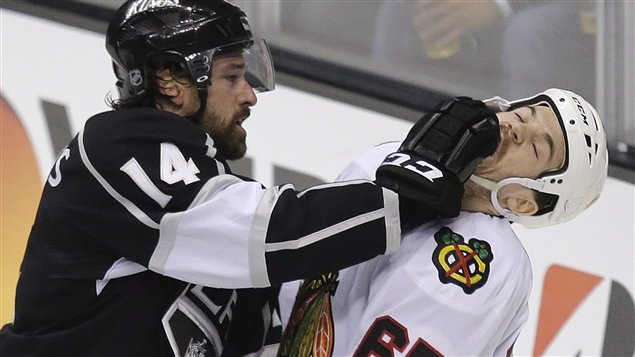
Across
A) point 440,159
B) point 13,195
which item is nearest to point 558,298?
point 440,159

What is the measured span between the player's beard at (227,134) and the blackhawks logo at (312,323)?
0.88 ft

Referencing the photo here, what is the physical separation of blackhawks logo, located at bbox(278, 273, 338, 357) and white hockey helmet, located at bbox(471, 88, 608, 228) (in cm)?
33

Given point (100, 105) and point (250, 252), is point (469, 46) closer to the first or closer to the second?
point (100, 105)

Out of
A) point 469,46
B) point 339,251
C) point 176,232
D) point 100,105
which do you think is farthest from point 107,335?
point 469,46

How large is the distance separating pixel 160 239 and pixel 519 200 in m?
0.64

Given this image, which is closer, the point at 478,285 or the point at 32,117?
the point at 478,285

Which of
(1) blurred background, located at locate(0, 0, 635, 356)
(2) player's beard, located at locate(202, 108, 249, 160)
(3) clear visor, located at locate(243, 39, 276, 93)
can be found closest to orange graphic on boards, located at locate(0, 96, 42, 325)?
(1) blurred background, located at locate(0, 0, 635, 356)

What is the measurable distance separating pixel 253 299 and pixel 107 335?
29 centimetres

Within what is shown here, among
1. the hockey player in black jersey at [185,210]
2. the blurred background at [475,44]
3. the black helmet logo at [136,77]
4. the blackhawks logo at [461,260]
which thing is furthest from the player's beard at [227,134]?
the blurred background at [475,44]

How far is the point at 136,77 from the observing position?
6.70ft

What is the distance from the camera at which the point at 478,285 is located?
1.92 m

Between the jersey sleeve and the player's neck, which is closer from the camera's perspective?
the jersey sleeve

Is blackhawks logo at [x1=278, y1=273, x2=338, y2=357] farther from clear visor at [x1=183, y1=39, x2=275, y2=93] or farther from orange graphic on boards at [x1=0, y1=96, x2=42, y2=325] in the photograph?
orange graphic on boards at [x1=0, y1=96, x2=42, y2=325]

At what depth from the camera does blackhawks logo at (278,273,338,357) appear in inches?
80.1
